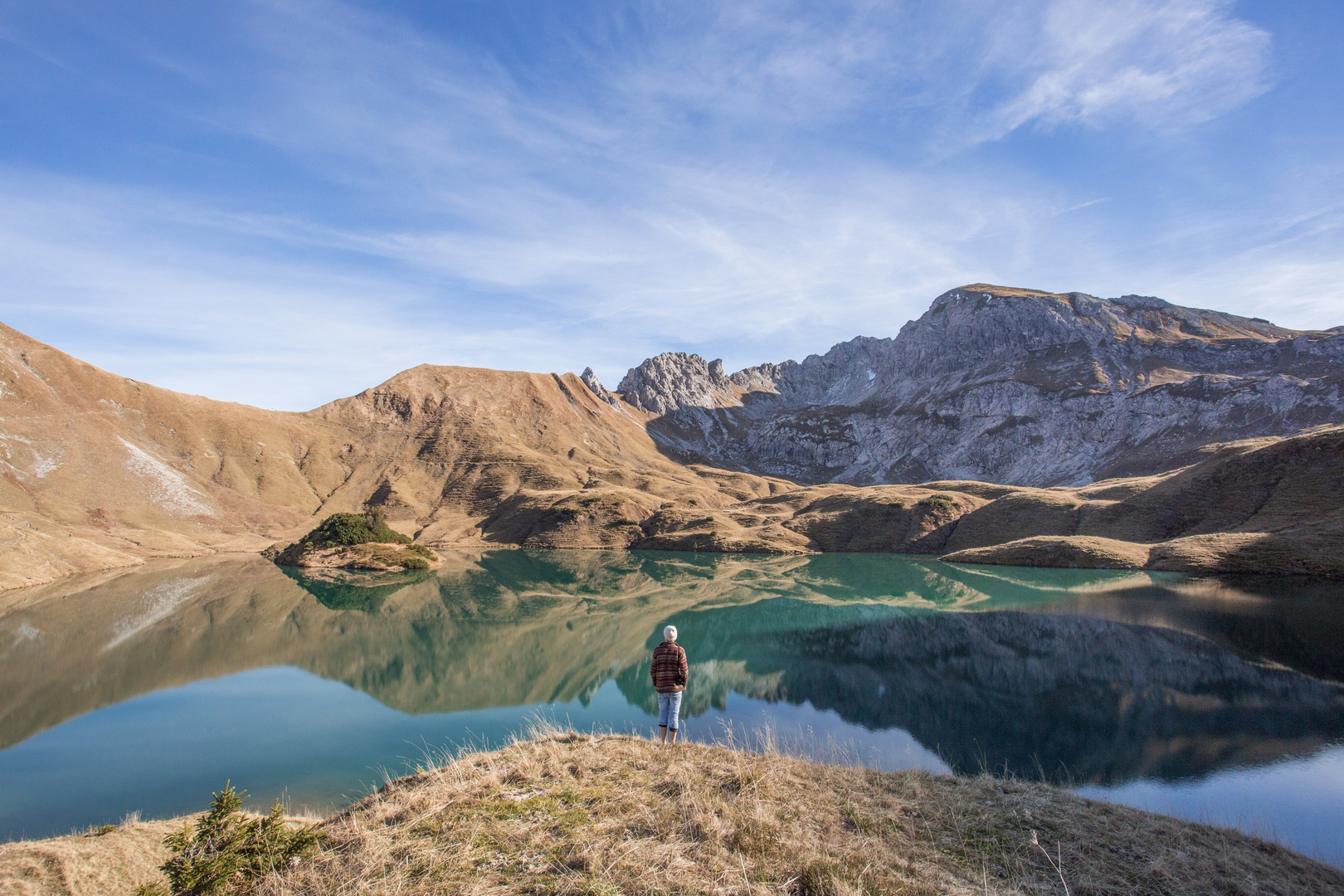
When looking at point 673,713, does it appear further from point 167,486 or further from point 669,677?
point 167,486

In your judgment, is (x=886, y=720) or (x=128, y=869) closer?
(x=128, y=869)

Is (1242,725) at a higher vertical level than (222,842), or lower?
lower

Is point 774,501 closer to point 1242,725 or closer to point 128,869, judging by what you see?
point 1242,725

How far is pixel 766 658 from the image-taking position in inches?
1248

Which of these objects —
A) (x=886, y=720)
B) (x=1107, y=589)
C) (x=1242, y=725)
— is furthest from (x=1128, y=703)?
(x=1107, y=589)

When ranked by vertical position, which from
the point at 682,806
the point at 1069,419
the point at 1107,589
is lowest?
the point at 1107,589

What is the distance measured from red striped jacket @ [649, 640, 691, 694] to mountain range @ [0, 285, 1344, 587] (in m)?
61.0

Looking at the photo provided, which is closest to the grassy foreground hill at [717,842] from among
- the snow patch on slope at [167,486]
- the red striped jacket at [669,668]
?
the red striped jacket at [669,668]

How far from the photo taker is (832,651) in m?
32.7

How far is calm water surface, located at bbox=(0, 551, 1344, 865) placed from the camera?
16578mm

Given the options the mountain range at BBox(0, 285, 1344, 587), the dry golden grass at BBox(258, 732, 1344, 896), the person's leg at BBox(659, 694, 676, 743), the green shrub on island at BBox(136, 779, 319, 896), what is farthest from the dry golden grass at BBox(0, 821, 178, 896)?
the mountain range at BBox(0, 285, 1344, 587)

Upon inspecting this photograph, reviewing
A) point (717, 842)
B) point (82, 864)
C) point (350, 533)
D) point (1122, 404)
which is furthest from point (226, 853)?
point (1122, 404)

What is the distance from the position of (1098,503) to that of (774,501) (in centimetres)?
5501

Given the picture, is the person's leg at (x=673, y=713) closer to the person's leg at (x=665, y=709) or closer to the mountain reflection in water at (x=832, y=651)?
the person's leg at (x=665, y=709)
